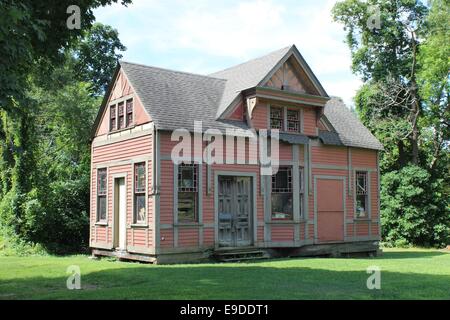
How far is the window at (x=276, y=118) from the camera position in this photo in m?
20.3

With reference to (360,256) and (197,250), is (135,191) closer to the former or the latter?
(197,250)

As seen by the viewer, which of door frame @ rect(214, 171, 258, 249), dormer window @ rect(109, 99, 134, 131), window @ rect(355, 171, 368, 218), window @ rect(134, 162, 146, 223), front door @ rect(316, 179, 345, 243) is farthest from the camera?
window @ rect(355, 171, 368, 218)

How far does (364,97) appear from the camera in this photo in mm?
34938

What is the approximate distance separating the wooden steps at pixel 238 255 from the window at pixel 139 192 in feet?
Result: 9.60

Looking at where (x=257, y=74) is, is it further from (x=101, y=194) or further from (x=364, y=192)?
(x=101, y=194)

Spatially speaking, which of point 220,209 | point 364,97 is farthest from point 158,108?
point 364,97

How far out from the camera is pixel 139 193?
18.3 m

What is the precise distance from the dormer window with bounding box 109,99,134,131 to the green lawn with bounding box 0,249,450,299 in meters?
5.45

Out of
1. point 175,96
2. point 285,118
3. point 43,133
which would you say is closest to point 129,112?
point 175,96

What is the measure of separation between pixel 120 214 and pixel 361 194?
10.9m

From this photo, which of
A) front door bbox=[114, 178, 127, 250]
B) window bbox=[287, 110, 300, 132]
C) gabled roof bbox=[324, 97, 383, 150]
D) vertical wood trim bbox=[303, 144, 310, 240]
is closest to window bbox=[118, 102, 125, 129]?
front door bbox=[114, 178, 127, 250]

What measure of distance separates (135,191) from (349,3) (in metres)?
24.0

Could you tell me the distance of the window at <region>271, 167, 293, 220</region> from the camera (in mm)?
20109

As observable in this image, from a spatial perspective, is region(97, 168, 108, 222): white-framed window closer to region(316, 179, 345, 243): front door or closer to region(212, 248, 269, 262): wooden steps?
region(212, 248, 269, 262): wooden steps
